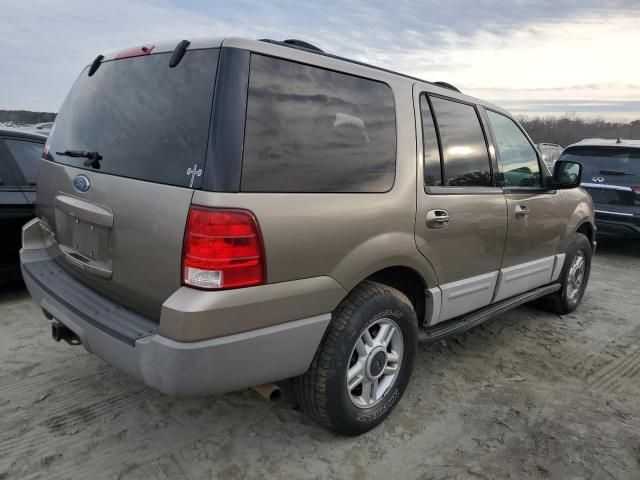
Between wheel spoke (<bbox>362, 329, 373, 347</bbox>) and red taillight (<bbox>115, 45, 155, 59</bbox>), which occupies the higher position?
red taillight (<bbox>115, 45, 155, 59</bbox>)

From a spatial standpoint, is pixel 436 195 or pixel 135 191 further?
pixel 436 195

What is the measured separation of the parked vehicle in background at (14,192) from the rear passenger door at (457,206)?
345cm

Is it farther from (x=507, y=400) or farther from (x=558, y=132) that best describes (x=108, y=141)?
(x=558, y=132)

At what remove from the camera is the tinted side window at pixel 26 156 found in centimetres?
440

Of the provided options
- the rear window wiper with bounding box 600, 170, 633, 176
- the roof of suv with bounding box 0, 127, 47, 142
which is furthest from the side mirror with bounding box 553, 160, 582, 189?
the roof of suv with bounding box 0, 127, 47, 142

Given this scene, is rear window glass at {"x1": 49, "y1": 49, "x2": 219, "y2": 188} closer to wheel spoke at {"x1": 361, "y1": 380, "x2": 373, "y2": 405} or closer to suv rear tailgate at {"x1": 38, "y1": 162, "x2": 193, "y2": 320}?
suv rear tailgate at {"x1": 38, "y1": 162, "x2": 193, "y2": 320}

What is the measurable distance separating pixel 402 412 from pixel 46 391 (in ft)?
7.00

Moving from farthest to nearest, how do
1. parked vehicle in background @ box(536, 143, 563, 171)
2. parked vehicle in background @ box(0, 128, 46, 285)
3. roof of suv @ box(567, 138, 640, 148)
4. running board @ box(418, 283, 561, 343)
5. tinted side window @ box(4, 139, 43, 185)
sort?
parked vehicle in background @ box(536, 143, 563, 171) → roof of suv @ box(567, 138, 640, 148) → tinted side window @ box(4, 139, 43, 185) → parked vehicle in background @ box(0, 128, 46, 285) → running board @ box(418, 283, 561, 343)

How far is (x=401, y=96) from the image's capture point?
9.08 feet

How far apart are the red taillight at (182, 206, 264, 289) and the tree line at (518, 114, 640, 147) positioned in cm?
5161

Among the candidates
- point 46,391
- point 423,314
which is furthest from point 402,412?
point 46,391

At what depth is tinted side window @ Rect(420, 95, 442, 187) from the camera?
2852 millimetres

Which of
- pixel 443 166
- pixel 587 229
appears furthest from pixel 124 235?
pixel 587 229

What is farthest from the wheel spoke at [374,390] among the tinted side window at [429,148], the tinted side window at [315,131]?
the tinted side window at [429,148]
